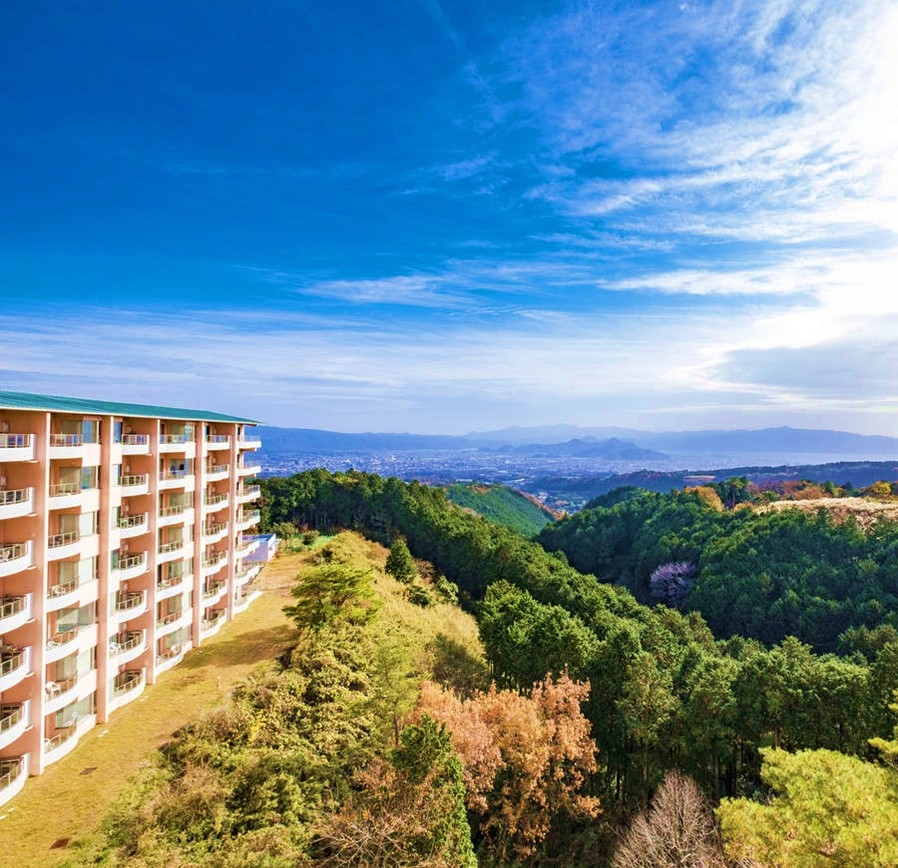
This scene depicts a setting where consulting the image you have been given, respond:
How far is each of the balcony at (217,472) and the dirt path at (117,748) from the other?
735 cm

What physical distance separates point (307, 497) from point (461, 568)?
1966 centimetres

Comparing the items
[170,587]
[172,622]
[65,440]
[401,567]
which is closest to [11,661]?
[65,440]

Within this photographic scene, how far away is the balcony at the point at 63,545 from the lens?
53.2 feet

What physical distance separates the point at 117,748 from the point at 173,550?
25.2 ft

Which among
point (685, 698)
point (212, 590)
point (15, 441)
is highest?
point (15, 441)

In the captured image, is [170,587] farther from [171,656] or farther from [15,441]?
[15,441]

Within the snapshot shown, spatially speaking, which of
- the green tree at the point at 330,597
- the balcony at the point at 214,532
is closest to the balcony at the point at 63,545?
the balcony at the point at 214,532

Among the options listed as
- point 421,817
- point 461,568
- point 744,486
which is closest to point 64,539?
point 421,817

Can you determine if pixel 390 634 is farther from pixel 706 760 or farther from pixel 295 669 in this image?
pixel 706 760

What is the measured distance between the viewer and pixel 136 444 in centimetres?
2047

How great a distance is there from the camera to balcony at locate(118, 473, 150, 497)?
1983cm

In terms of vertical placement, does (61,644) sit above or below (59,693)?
above

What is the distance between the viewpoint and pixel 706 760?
70.3 feet

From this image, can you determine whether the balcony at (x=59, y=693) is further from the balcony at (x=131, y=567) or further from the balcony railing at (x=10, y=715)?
the balcony at (x=131, y=567)
